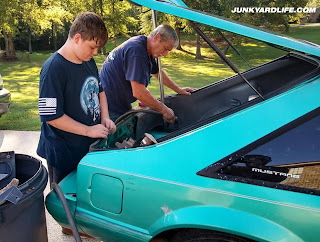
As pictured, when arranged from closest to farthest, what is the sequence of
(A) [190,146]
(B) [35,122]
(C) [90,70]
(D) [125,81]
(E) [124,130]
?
(A) [190,146]
(C) [90,70]
(E) [124,130]
(D) [125,81]
(B) [35,122]

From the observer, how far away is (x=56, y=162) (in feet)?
7.23

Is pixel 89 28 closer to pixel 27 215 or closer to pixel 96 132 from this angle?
pixel 96 132

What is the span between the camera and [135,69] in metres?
2.55

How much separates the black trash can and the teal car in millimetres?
237

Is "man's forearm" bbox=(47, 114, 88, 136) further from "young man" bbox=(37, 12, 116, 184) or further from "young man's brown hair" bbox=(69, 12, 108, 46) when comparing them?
"young man's brown hair" bbox=(69, 12, 108, 46)

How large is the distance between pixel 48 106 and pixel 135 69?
0.87 metres

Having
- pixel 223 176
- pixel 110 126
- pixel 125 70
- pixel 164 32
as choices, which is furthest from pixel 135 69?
pixel 223 176

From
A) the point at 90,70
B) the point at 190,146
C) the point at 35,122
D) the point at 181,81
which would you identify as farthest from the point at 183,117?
the point at 181,81

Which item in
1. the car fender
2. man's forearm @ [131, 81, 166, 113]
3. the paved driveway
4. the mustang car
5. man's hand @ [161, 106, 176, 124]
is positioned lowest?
the paved driveway

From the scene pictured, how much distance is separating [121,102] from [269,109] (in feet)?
5.56

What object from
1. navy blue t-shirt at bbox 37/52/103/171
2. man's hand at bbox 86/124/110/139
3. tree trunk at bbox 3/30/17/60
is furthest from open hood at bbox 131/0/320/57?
tree trunk at bbox 3/30/17/60

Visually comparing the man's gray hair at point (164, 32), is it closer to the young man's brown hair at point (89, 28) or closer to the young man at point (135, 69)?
the young man at point (135, 69)

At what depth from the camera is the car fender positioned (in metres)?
1.41

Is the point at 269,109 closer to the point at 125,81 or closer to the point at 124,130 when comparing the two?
the point at 124,130
